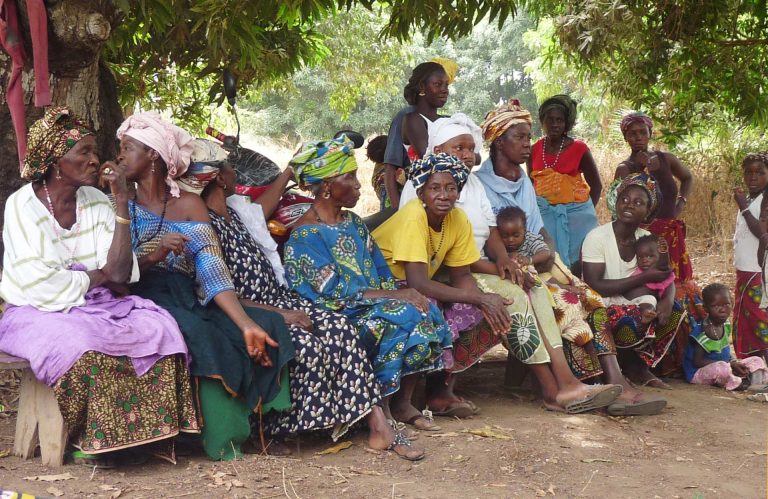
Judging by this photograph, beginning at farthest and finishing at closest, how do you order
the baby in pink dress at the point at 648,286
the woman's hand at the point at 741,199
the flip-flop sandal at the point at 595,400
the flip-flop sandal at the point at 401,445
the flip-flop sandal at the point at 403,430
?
1. the woman's hand at the point at 741,199
2. the baby in pink dress at the point at 648,286
3. the flip-flop sandal at the point at 595,400
4. the flip-flop sandal at the point at 403,430
5. the flip-flop sandal at the point at 401,445

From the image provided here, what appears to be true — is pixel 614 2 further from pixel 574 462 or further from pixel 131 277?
pixel 131 277

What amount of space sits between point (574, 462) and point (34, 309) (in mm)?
2648

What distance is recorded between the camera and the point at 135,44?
7254mm

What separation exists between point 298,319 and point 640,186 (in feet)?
8.98

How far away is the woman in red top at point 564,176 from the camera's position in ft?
22.1

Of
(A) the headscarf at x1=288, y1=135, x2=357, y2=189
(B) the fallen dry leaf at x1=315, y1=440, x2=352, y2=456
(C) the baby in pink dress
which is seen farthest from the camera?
(C) the baby in pink dress

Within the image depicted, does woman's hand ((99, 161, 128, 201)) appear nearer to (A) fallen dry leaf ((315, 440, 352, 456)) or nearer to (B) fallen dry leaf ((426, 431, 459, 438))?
(A) fallen dry leaf ((315, 440, 352, 456))

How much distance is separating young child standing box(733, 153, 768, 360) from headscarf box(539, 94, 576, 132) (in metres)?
1.33

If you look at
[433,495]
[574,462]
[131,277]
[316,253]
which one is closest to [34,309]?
[131,277]

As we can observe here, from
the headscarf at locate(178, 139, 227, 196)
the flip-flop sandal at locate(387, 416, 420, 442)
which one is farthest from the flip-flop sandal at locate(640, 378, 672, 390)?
the headscarf at locate(178, 139, 227, 196)

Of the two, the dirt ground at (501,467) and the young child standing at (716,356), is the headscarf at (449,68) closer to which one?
the young child standing at (716,356)

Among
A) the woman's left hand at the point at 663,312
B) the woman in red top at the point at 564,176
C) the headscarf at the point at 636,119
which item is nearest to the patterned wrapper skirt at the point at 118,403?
the woman's left hand at the point at 663,312

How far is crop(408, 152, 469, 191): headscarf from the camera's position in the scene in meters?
5.16

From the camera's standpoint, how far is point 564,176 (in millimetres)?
6734
